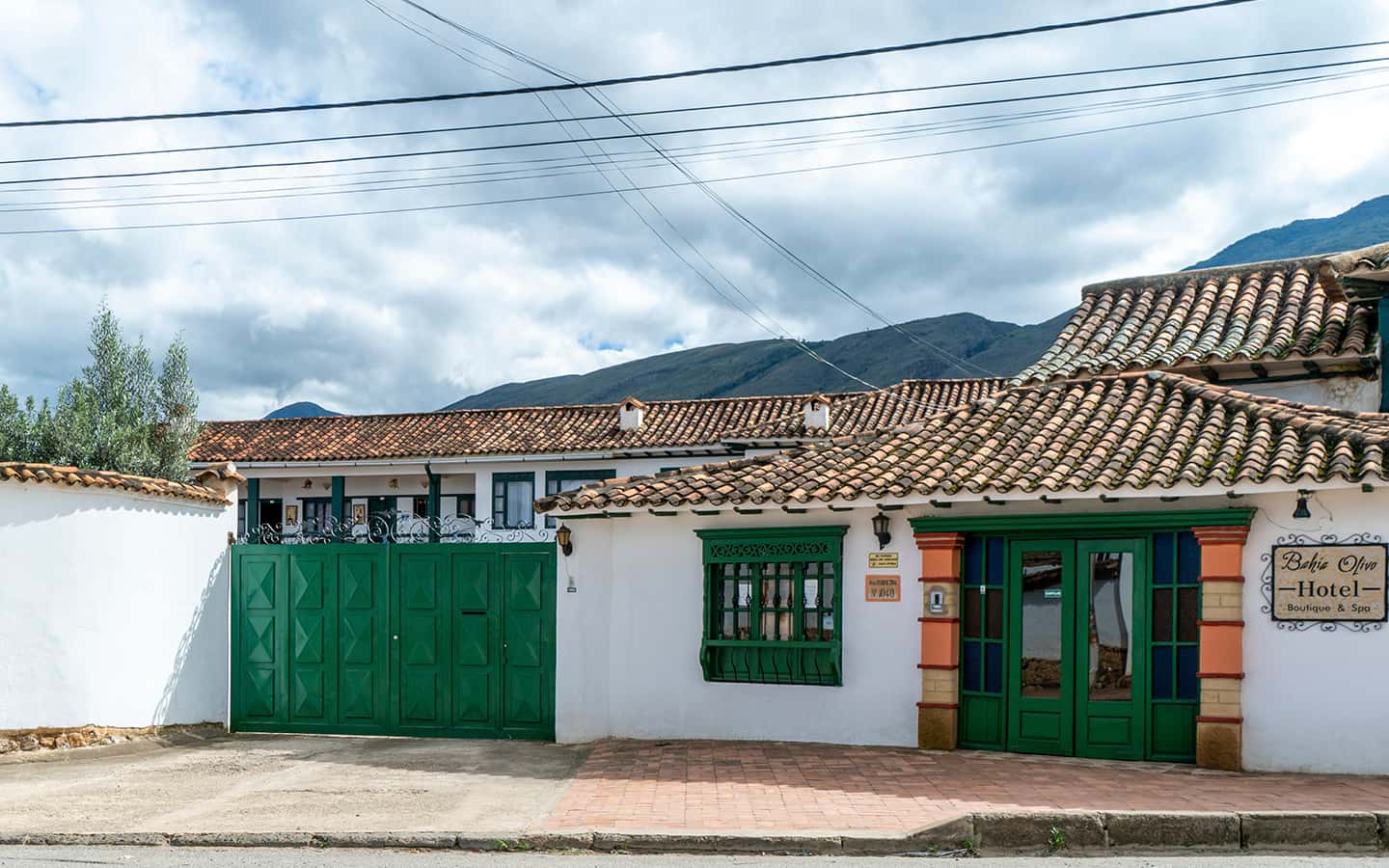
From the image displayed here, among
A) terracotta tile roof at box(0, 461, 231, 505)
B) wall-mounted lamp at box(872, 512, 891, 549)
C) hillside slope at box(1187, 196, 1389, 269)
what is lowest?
wall-mounted lamp at box(872, 512, 891, 549)

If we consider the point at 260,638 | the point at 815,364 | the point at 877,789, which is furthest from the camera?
the point at 815,364

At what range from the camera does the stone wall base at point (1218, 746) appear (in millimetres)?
10430

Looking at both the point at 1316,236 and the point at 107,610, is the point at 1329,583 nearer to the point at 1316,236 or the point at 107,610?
the point at 107,610

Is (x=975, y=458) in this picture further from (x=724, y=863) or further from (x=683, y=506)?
(x=724, y=863)

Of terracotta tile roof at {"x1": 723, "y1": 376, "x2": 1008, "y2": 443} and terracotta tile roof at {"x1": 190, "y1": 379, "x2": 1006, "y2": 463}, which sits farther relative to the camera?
terracotta tile roof at {"x1": 190, "y1": 379, "x2": 1006, "y2": 463}

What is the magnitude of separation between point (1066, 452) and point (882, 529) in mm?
1888

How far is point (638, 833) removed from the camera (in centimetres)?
812

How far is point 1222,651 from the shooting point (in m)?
10.5

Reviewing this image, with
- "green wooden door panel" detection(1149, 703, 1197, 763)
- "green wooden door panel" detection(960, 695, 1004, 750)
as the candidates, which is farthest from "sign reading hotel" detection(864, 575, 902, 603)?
"green wooden door panel" detection(1149, 703, 1197, 763)

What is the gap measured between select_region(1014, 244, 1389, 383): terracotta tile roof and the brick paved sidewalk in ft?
18.7

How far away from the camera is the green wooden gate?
43.2ft

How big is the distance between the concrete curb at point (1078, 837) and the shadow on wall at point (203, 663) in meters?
6.88

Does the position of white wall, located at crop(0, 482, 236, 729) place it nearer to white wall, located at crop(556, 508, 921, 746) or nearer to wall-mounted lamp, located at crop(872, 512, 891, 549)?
white wall, located at crop(556, 508, 921, 746)

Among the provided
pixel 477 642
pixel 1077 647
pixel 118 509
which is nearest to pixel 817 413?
pixel 477 642
